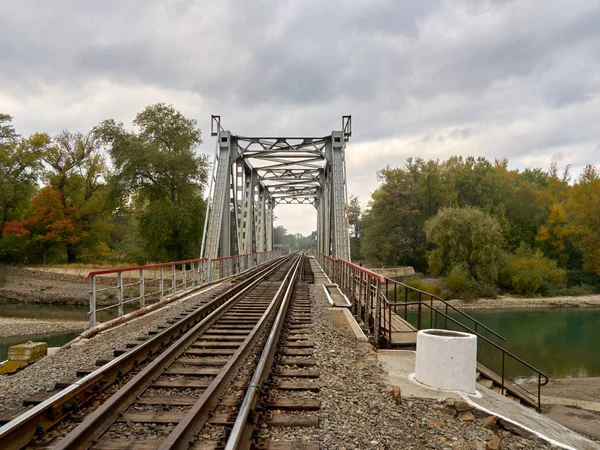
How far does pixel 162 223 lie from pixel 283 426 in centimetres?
2829

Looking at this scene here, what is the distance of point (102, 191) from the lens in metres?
36.8

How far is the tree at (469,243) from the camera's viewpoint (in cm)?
3347

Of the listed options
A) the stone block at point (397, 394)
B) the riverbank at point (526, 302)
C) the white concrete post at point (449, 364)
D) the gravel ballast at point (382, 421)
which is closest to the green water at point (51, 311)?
the gravel ballast at point (382, 421)

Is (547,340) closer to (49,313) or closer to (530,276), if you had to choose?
(530,276)

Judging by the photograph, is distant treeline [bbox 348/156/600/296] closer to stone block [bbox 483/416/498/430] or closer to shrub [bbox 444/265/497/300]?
shrub [bbox 444/265/497/300]

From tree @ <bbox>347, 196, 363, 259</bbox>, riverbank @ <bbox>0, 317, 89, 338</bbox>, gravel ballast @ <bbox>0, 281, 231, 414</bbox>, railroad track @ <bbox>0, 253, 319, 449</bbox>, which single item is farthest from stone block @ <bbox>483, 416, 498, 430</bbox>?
tree @ <bbox>347, 196, 363, 259</bbox>

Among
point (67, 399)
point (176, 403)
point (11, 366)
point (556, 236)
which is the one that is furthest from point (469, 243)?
point (67, 399)

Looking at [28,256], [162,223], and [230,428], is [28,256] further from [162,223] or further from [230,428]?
[230,428]

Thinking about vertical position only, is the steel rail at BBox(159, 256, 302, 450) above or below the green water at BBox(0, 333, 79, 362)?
above

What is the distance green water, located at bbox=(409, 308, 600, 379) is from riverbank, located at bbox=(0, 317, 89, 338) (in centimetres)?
1652

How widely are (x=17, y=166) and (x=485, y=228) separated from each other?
3750 centimetres

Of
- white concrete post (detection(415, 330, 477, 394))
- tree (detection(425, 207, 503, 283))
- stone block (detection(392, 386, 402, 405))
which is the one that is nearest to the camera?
stone block (detection(392, 386, 402, 405))

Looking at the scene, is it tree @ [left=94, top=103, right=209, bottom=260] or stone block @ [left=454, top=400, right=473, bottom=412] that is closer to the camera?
stone block @ [left=454, top=400, right=473, bottom=412]

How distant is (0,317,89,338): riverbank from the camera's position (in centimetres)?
1751
